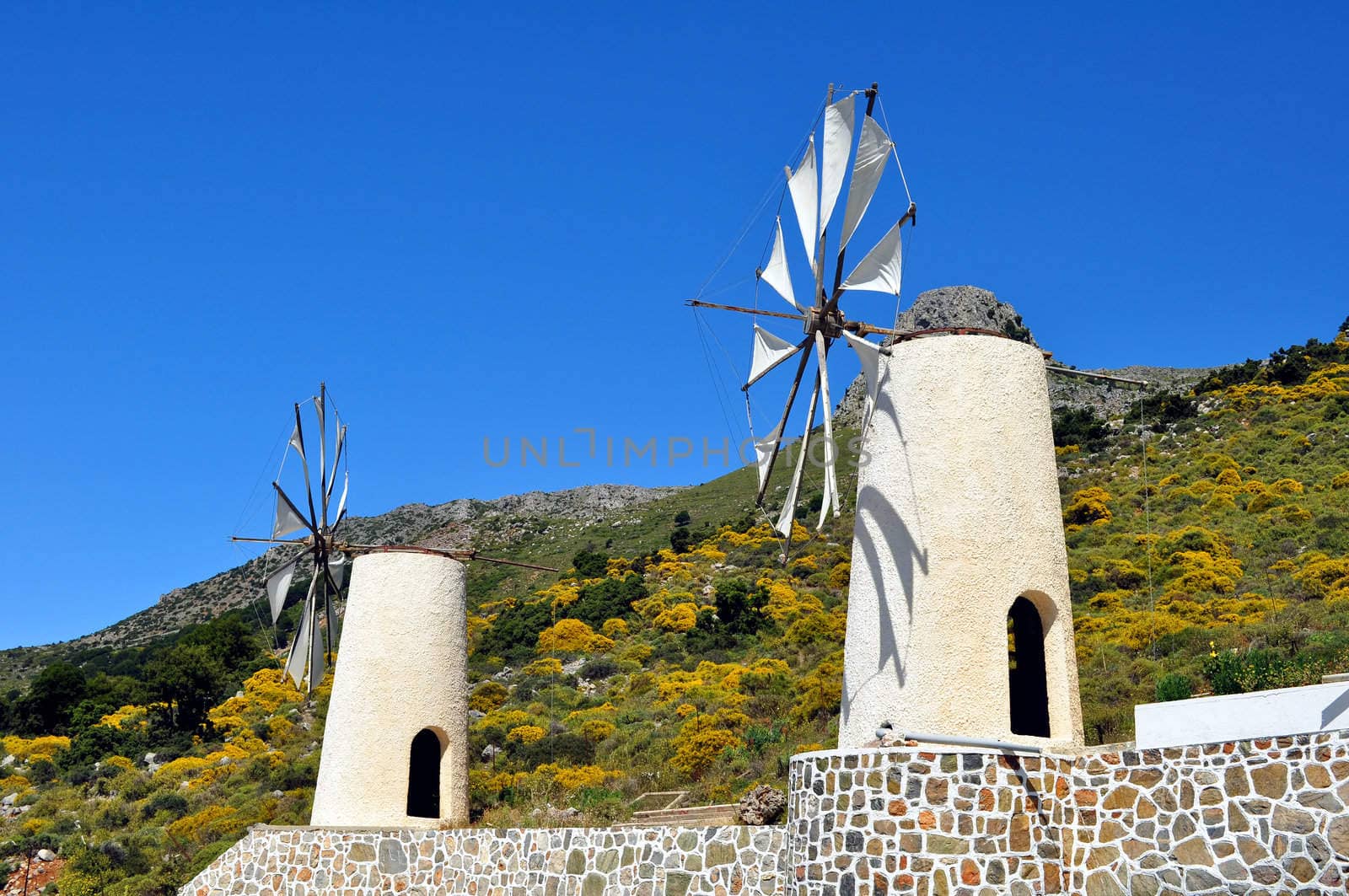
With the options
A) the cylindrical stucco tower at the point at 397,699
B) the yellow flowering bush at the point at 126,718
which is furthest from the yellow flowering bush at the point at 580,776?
the yellow flowering bush at the point at 126,718

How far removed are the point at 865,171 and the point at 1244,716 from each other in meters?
6.07

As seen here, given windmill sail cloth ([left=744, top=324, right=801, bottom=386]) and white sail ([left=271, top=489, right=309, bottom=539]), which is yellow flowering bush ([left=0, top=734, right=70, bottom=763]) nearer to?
white sail ([left=271, top=489, right=309, bottom=539])

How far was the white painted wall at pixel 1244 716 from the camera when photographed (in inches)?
354

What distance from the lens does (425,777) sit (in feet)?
59.8

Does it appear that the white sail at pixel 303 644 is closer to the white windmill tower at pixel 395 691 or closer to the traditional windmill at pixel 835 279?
the white windmill tower at pixel 395 691

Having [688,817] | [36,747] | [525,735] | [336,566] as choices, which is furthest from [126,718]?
[688,817]

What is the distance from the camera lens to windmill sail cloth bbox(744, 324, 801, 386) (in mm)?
13297

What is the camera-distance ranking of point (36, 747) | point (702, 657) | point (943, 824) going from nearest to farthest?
1. point (943, 824)
2. point (702, 657)
3. point (36, 747)

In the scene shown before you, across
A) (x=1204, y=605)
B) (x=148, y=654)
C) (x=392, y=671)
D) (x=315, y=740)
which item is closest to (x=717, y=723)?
(x=392, y=671)

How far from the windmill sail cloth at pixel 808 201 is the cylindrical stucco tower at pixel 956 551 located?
1633 mm

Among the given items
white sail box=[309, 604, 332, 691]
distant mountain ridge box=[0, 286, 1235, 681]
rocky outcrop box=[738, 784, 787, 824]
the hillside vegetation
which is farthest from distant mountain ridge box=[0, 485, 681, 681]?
rocky outcrop box=[738, 784, 787, 824]

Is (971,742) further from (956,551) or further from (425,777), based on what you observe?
(425,777)

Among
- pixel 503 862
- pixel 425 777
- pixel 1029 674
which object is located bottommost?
pixel 503 862

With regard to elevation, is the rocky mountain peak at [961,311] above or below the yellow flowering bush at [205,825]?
above
